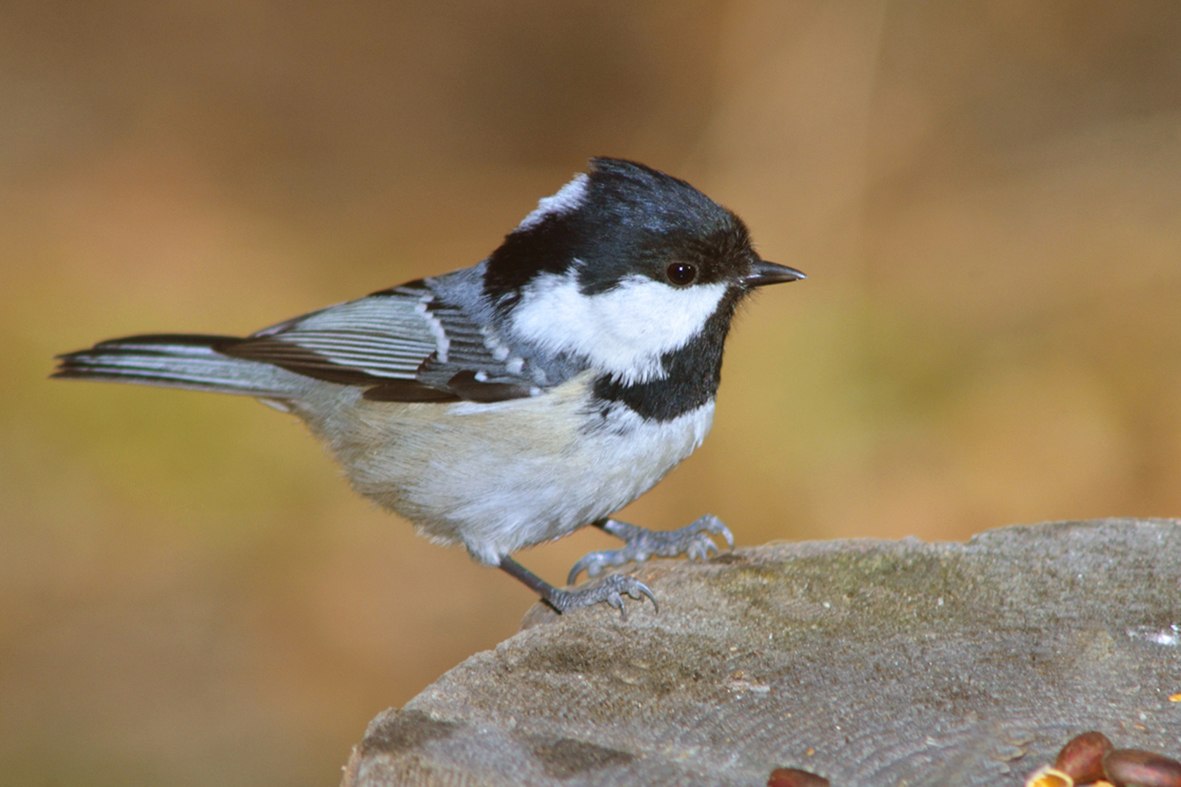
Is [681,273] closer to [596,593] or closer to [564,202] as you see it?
[564,202]

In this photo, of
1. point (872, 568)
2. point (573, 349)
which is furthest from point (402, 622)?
point (872, 568)

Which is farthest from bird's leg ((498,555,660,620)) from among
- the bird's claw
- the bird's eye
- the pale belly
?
the bird's eye

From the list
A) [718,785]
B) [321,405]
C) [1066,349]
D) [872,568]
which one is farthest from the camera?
[1066,349]

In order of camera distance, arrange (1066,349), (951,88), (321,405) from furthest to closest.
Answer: (951,88)
(1066,349)
(321,405)

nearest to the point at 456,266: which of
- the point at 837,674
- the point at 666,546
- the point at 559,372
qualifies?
the point at 666,546

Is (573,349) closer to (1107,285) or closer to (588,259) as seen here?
(588,259)

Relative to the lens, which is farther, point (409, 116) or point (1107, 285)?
point (409, 116)
